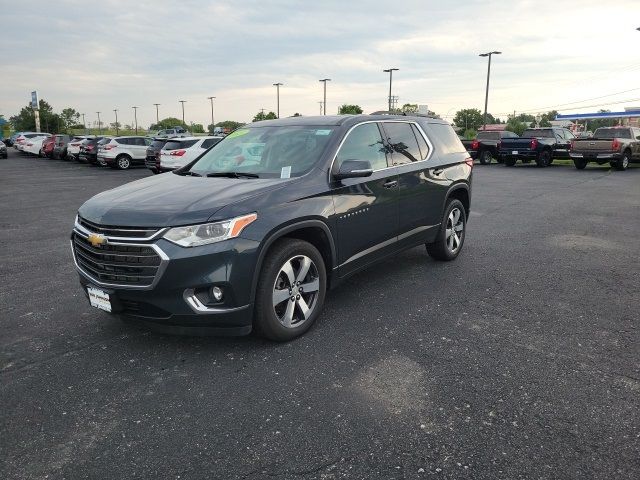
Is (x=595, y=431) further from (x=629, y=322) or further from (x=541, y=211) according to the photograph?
(x=541, y=211)

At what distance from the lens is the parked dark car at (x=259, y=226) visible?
3.44 meters

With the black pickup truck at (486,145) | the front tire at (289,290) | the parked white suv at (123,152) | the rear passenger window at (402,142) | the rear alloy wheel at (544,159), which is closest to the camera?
the front tire at (289,290)

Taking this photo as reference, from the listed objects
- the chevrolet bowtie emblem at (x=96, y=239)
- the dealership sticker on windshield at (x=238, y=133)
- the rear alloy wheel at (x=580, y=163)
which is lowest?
the rear alloy wheel at (x=580, y=163)

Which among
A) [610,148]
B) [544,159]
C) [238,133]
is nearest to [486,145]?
[544,159]

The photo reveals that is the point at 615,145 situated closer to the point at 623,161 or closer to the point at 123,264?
the point at 623,161

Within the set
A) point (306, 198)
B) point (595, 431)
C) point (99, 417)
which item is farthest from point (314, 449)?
point (306, 198)

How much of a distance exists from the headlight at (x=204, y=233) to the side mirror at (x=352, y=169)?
3.74 feet

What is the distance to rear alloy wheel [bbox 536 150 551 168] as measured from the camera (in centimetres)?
2322

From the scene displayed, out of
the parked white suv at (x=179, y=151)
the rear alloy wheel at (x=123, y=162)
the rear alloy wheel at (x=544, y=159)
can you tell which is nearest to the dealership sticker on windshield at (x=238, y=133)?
the parked white suv at (x=179, y=151)

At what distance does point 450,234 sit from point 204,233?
3813 mm

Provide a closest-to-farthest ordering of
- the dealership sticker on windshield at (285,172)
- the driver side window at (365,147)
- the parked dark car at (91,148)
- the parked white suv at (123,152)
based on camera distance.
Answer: the dealership sticker on windshield at (285,172), the driver side window at (365,147), the parked white suv at (123,152), the parked dark car at (91,148)

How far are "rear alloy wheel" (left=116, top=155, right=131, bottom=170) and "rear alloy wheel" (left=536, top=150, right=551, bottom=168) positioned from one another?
19.4 m

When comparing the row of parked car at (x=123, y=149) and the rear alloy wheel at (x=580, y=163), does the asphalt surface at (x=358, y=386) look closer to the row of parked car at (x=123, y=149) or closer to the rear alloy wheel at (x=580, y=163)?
the row of parked car at (x=123, y=149)

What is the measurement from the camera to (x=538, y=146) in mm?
22859
